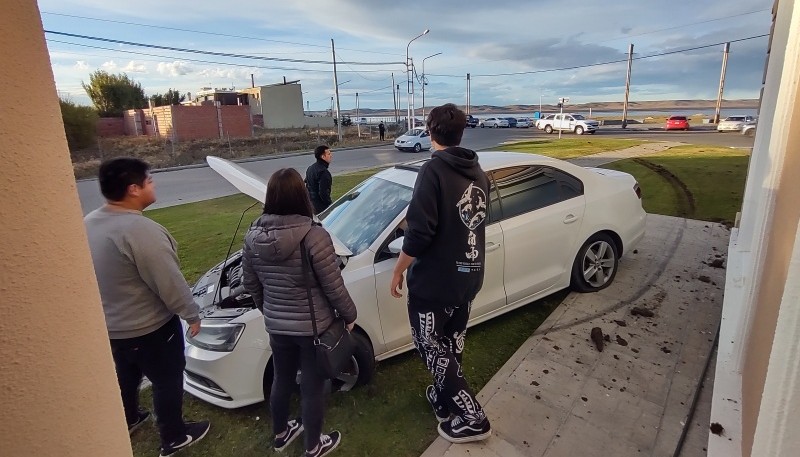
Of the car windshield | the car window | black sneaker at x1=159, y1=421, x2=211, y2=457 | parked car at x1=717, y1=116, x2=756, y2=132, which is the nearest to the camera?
black sneaker at x1=159, y1=421, x2=211, y2=457

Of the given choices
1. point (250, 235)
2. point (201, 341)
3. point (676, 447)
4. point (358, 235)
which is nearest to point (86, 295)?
point (250, 235)

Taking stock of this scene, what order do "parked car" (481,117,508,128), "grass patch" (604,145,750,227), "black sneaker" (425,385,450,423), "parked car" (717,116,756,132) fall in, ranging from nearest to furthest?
"black sneaker" (425,385,450,423) → "grass patch" (604,145,750,227) → "parked car" (717,116,756,132) → "parked car" (481,117,508,128)

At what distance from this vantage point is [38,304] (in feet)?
2.92

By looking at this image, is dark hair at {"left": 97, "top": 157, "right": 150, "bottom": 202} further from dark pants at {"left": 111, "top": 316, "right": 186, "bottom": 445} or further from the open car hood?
dark pants at {"left": 111, "top": 316, "right": 186, "bottom": 445}

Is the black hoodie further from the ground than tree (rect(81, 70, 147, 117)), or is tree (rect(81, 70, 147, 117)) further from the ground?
tree (rect(81, 70, 147, 117))

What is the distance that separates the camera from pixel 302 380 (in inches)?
98.9

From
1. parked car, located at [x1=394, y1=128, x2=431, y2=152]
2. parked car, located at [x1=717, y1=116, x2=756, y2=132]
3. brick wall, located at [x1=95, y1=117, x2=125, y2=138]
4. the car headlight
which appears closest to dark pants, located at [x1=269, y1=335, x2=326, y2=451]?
the car headlight

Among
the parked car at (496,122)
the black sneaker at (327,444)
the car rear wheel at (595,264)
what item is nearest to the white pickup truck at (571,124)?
the parked car at (496,122)

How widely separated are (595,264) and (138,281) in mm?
4049

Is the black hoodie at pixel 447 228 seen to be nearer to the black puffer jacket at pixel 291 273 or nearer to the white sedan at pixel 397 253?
the white sedan at pixel 397 253

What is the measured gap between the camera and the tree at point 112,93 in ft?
157

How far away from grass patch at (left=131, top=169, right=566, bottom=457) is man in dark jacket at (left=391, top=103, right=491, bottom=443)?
1.09 feet

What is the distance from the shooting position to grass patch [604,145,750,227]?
7828 mm

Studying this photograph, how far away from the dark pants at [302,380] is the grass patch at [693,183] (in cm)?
702
